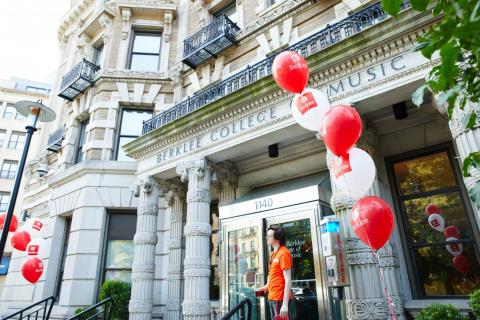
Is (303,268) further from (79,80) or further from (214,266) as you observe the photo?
(79,80)

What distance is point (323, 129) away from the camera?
4934 mm

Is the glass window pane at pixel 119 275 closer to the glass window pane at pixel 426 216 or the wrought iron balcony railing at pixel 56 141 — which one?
the wrought iron balcony railing at pixel 56 141

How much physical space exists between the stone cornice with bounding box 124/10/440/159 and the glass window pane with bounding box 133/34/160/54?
7.32 meters

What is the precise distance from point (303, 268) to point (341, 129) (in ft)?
12.3

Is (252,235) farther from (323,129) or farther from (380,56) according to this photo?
(380,56)

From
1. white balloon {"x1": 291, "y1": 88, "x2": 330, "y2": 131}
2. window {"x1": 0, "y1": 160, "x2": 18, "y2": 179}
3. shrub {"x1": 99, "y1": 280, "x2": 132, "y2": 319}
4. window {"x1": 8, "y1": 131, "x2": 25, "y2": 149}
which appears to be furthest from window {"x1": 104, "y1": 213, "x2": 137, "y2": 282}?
window {"x1": 8, "y1": 131, "x2": 25, "y2": 149}

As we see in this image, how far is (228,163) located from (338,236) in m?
4.92

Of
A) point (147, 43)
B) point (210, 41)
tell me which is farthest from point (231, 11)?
point (147, 43)

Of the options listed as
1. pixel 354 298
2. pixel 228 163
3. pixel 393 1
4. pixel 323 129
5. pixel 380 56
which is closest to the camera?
pixel 393 1

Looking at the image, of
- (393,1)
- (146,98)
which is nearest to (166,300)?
(146,98)

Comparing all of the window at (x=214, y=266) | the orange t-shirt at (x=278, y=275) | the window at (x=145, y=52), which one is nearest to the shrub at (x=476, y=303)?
the orange t-shirt at (x=278, y=275)

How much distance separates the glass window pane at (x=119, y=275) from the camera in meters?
11.3

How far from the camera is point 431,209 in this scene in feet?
23.0

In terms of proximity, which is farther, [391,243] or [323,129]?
[391,243]
